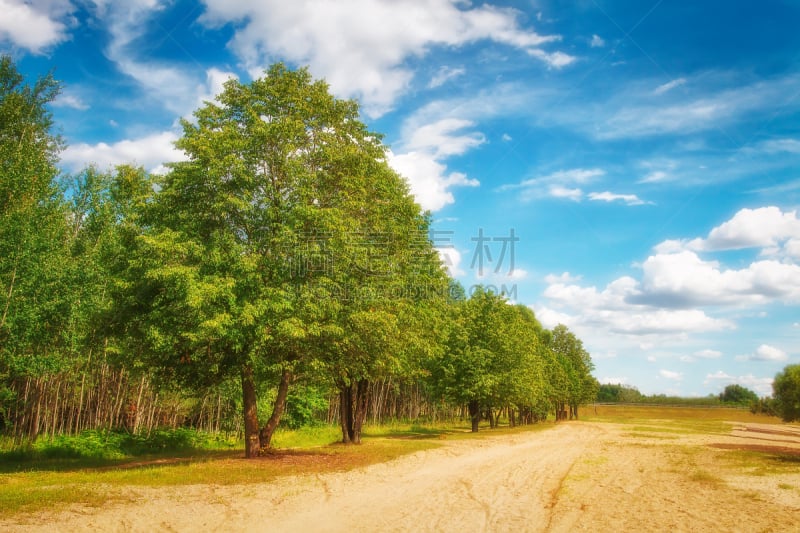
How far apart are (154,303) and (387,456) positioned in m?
11.0

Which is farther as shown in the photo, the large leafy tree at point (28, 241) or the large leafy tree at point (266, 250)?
the large leafy tree at point (28, 241)

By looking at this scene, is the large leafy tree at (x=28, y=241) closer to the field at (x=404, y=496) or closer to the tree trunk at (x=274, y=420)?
the field at (x=404, y=496)

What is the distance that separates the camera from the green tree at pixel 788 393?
22.9 metres

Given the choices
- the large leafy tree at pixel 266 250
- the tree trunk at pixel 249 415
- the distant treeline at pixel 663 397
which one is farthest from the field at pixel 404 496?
the distant treeline at pixel 663 397

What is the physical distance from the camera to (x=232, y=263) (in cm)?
1669

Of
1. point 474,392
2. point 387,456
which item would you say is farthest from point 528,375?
point 387,456

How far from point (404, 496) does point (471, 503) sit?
1730 mm

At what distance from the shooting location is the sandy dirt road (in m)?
9.23

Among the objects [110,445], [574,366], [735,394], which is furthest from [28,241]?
[735,394]

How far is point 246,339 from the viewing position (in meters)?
16.9

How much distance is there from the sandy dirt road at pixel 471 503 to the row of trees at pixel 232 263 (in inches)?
202

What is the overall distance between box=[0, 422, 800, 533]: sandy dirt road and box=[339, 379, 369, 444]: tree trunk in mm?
10683

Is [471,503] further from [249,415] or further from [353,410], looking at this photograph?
[353,410]

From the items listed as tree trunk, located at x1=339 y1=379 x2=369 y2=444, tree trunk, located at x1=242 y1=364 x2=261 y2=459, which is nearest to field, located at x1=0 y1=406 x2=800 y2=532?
tree trunk, located at x1=242 y1=364 x2=261 y2=459
